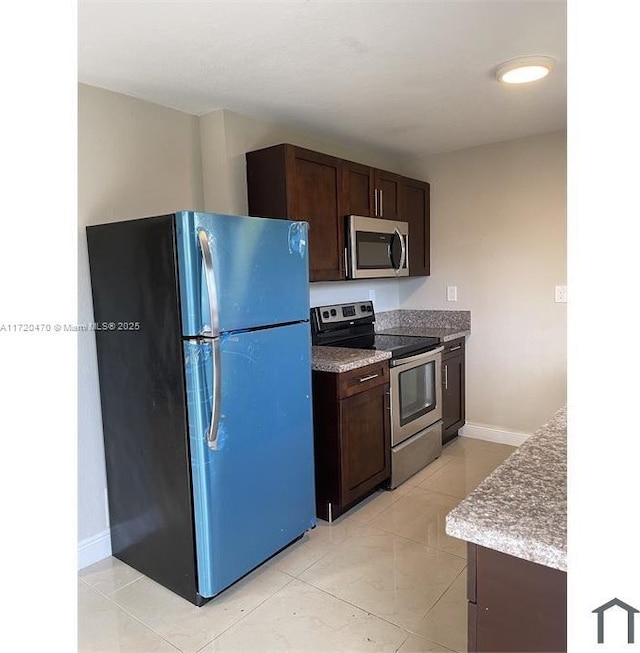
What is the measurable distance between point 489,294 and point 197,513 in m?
2.79

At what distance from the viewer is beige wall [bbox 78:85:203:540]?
231cm

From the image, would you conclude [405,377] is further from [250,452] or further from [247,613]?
[247,613]

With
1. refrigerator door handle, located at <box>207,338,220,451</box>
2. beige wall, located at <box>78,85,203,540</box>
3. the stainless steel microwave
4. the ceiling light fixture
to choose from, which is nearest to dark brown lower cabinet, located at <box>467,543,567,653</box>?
refrigerator door handle, located at <box>207,338,220,451</box>

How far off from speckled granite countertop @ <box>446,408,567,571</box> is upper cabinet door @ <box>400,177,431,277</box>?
2743mm

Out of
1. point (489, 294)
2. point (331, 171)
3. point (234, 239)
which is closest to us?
point (234, 239)

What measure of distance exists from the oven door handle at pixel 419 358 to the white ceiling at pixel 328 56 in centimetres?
151

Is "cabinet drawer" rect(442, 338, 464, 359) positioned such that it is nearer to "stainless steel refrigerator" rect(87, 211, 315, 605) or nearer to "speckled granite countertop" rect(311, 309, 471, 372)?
"speckled granite countertop" rect(311, 309, 471, 372)

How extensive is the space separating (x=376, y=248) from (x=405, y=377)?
3.00 feet

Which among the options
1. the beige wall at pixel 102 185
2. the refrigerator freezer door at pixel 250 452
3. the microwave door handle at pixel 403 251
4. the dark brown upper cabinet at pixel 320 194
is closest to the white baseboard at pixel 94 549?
the beige wall at pixel 102 185

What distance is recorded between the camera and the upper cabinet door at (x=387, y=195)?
3.37 metres
